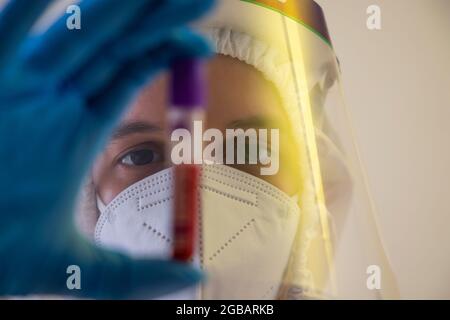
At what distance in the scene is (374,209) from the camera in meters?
0.98

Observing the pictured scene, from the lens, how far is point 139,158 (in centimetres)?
94

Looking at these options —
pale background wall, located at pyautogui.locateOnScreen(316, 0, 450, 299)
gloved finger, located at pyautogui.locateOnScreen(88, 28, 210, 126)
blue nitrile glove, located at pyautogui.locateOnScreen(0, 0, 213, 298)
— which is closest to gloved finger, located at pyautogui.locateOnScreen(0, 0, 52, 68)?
blue nitrile glove, located at pyautogui.locateOnScreen(0, 0, 213, 298)

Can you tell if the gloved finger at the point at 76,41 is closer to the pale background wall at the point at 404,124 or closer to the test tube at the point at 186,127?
the test tube at the point at 186,127

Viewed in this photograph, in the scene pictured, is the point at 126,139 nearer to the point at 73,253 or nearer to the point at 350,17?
the point at 73,253

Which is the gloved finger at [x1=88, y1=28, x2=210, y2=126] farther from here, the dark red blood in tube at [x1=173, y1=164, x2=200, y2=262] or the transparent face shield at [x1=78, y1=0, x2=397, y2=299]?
the dark red blood in tube at [x1=173, y1=164, x2=200, y2=262]

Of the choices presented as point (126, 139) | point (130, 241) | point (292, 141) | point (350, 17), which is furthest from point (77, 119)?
point (350, 17)

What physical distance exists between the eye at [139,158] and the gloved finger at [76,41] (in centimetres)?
16

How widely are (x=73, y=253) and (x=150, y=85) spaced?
263 mm

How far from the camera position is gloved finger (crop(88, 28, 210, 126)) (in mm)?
871

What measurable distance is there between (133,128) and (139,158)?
5 cm

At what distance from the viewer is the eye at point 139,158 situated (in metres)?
0.94

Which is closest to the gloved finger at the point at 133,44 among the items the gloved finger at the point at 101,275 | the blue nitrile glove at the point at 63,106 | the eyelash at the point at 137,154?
the blue nitrile glove at the point at 63,106

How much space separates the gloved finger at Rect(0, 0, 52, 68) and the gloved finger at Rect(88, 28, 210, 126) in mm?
123
